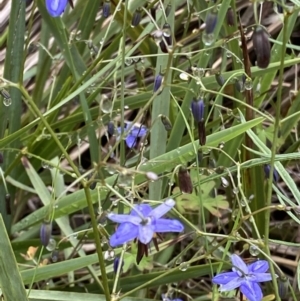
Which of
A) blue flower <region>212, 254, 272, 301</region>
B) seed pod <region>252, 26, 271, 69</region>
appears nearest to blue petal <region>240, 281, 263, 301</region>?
blue flower <region>212, 254, 272, 301</region>

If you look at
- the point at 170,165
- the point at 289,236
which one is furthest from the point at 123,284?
the point at 289,236

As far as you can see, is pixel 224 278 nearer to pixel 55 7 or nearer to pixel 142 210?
pixel 142 210

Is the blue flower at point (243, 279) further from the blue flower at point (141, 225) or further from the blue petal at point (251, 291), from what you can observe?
the blue flower at point (141, 225)

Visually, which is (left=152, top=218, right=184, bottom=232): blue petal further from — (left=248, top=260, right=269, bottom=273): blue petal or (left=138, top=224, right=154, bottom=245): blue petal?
(left=248, top=260, right=269, bottom=273): blue petal

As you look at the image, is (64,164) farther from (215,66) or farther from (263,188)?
(263,188)

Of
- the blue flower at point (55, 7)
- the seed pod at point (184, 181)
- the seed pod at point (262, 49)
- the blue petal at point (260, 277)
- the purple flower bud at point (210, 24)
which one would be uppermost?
the blue flower at point (55, 7)

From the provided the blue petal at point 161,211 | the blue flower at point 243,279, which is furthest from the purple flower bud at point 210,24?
the blue flower at point 243,279

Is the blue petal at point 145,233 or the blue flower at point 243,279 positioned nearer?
the blue petal at point 145,233
